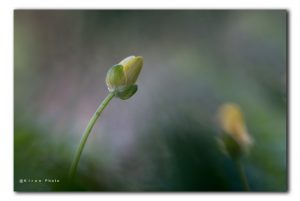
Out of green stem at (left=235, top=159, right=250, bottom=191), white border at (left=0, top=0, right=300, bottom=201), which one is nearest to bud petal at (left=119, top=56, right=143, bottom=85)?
white border at (left=0, top=0, right=300, bottom=201)

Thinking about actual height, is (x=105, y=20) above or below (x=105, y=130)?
above

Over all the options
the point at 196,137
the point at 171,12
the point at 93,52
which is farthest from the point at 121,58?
the point at 196,137

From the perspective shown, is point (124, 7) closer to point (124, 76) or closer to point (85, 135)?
point (124, 76)

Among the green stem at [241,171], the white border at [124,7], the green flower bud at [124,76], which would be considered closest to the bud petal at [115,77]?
the green flower bud at [124,76]

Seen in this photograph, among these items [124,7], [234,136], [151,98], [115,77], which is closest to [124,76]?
[115,77]
